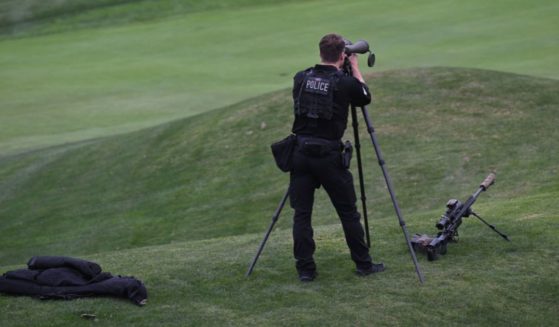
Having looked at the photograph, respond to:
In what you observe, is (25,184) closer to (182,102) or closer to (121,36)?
(182,102)

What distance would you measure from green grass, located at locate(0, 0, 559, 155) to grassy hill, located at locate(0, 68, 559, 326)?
482 cm

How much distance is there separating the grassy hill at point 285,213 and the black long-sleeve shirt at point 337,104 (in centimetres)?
157

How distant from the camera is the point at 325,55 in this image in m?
8.67

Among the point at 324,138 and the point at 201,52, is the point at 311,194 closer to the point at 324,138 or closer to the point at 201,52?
the point at 324,138

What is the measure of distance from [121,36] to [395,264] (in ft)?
104

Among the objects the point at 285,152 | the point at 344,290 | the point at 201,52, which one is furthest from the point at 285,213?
the point at 201,52

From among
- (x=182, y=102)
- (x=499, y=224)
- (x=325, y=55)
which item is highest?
(x=325, y=55)

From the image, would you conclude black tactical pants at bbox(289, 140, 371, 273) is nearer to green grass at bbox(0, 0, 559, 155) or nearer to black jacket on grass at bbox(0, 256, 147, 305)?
black jacket on grass at bbox(0, 256, 147, 305)

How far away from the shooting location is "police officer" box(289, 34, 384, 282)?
861cm

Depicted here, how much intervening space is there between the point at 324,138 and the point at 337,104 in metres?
0.37

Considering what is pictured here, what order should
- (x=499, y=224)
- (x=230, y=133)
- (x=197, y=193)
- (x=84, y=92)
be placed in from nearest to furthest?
(x=499, y=224) → (x=197, y=193) → (x=230, y=133) → (x=84, y=92)

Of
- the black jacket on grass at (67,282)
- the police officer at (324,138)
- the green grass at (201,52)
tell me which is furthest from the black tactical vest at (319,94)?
the green grass at (201,52)

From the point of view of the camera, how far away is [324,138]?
873 cm

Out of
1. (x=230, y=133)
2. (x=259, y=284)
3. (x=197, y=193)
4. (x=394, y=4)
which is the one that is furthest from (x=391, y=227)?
(x=394, y=4)
